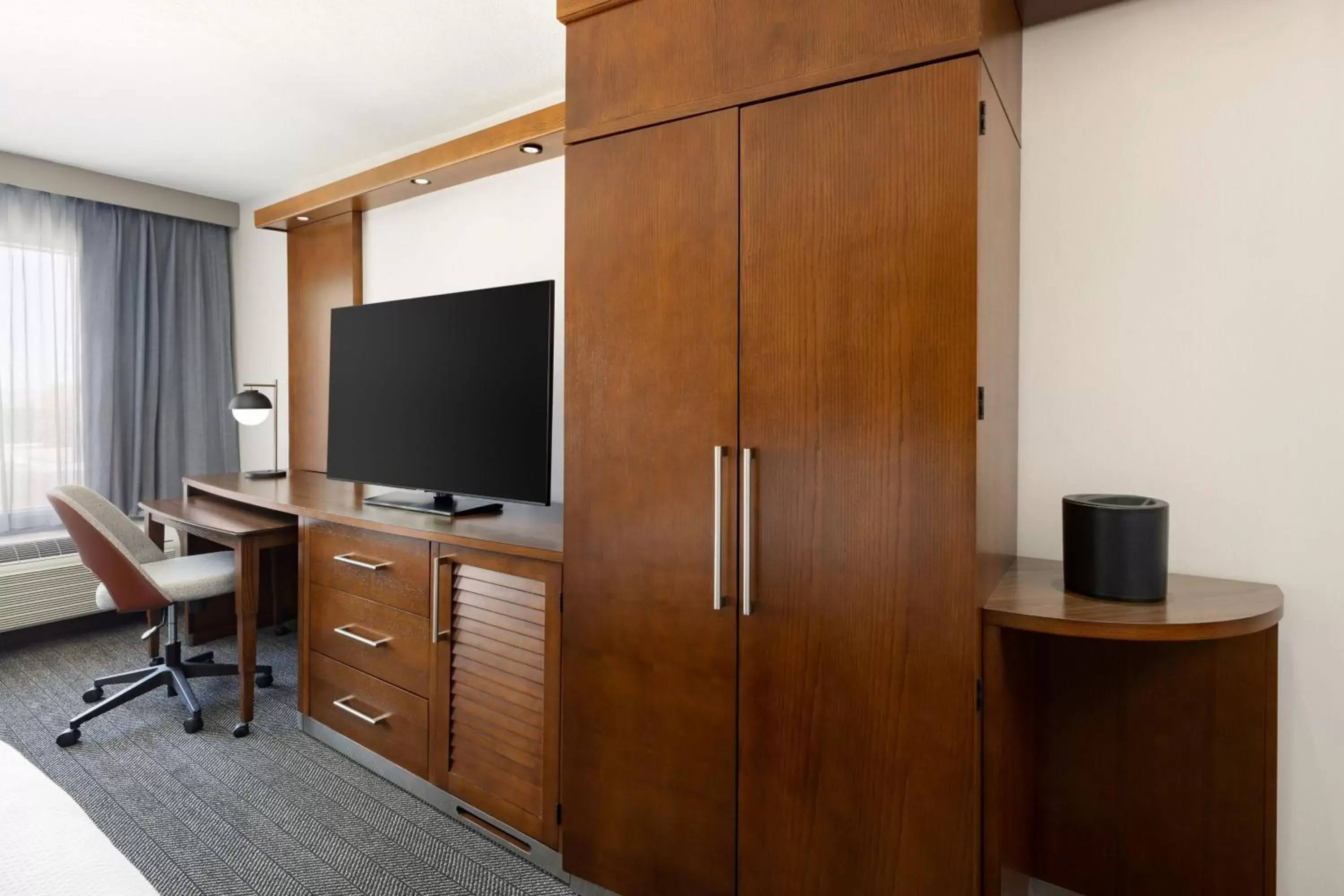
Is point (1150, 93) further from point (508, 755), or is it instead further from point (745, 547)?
point (508, 755)

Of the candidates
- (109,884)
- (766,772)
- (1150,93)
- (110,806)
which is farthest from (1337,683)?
(110,806)

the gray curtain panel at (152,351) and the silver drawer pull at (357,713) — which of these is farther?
the gray curtain panel at (152,351)

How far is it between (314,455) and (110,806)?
74.2 inches

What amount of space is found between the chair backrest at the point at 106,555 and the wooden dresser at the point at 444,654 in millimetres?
535

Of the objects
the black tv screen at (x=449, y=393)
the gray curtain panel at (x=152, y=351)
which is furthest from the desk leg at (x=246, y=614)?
the gray curtain panel at (x=152, y=351)

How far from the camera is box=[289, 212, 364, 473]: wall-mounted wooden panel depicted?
11.6 feet

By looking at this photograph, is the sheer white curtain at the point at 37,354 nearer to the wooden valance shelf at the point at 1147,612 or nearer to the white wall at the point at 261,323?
the white wall at the point at 261,323

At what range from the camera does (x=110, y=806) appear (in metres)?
2.17

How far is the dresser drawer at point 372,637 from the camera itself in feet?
7.04

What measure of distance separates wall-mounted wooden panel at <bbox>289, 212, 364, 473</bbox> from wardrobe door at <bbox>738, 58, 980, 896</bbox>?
2.75m

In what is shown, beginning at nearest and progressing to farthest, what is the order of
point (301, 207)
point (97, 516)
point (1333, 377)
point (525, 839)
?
point (1333, 377) → point (525, 839) → point (97, 516) → point (301, 207)

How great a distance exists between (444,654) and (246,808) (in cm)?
82

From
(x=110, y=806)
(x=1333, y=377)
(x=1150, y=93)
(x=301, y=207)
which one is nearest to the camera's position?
(x=1333, y=377)

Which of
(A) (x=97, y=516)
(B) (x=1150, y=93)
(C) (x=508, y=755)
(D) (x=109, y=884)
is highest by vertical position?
(B) (x=1150, y=93)
